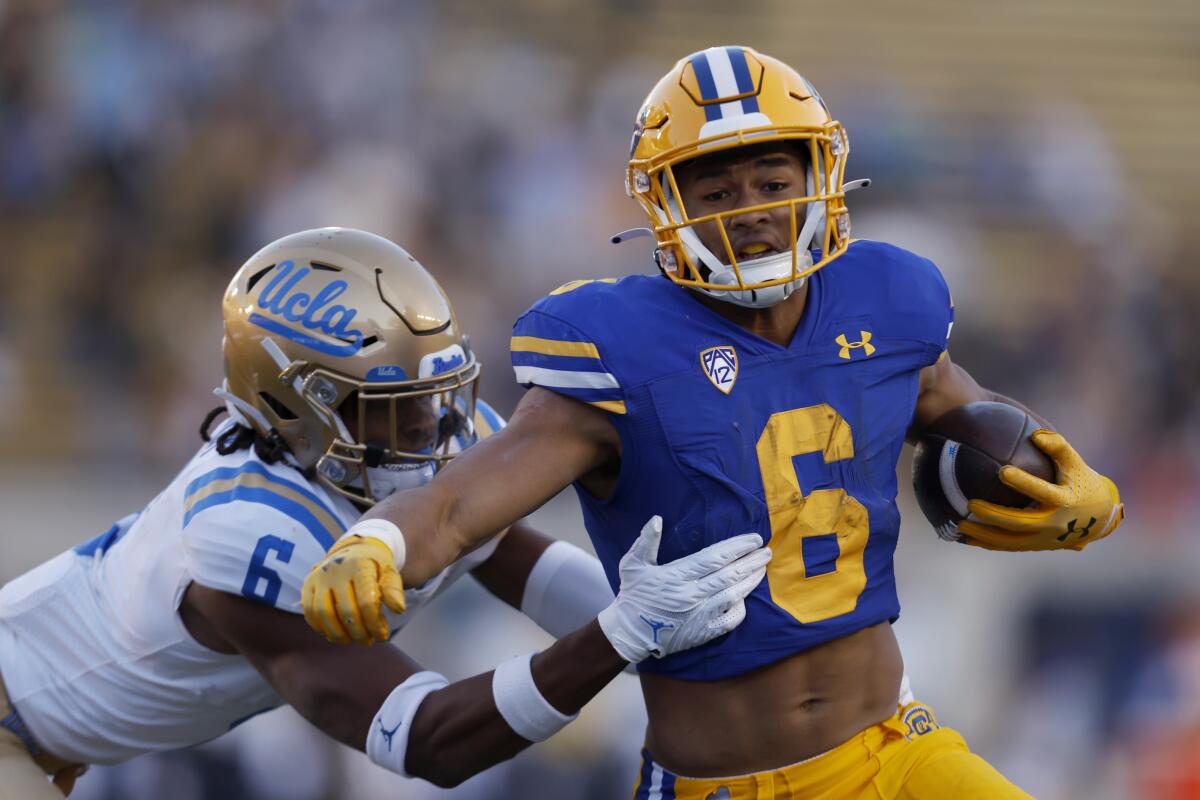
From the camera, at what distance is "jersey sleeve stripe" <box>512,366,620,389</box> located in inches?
98.7

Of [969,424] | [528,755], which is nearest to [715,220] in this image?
[969,424]

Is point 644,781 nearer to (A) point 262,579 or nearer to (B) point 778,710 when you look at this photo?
(B) point 778,710

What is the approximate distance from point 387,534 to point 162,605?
3.34ft

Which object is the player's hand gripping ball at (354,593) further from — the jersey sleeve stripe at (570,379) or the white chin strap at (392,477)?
the white chin strap at (392,477)

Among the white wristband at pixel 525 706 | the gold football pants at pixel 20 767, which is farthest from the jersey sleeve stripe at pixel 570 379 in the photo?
the gold football pants at pixel 20 767

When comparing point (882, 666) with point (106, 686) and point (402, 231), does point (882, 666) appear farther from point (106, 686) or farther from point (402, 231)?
point (402, 231)

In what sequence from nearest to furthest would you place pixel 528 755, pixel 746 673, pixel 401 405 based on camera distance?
pixel 746 673, pixel 401 405, pixel 528 755

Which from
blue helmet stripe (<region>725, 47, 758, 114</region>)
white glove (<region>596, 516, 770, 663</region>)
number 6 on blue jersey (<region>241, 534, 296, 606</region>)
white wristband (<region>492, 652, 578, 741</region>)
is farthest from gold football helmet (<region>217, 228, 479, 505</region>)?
blue helmet stripe (<region>725, 47, 758, 114</region>)

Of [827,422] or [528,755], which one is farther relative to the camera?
[528,755]

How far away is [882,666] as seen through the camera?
2660 mm

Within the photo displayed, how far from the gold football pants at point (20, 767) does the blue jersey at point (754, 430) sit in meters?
1.32

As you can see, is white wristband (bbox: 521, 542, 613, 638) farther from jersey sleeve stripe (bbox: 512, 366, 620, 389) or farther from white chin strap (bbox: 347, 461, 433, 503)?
jersey sleeve stripe (bbox: 512, 366, 620, 389)

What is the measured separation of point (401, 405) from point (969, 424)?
1105mm

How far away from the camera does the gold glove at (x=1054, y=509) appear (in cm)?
268
